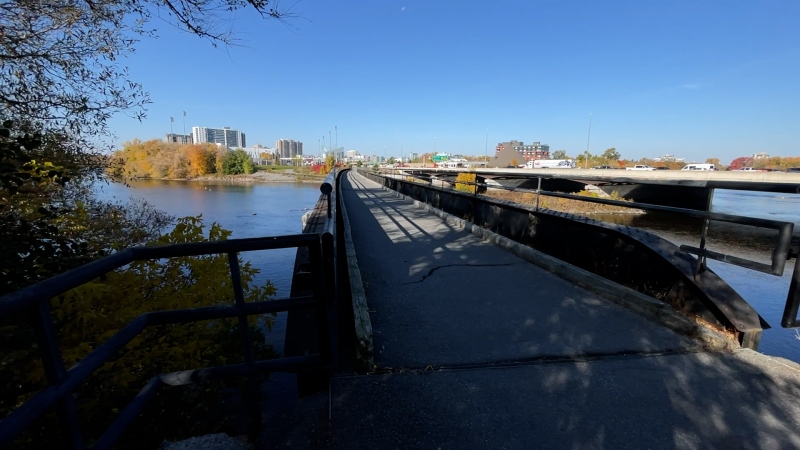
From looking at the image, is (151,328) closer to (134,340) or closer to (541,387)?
(134,340)

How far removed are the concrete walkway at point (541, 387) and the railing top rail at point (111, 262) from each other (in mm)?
1151

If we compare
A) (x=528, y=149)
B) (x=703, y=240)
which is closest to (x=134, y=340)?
(x=703, y=240)

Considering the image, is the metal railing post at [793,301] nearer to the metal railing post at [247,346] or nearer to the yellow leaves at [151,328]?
the metal railing post at [247,346]

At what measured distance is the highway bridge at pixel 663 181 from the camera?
3.32 meters

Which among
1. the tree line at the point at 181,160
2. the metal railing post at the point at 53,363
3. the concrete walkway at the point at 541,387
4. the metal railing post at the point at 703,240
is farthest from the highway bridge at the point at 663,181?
the tree line at the point at 181,160

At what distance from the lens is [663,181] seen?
13.6ft

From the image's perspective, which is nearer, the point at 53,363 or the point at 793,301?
the point at 53,363

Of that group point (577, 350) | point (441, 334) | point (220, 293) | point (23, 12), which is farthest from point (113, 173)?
point (577, 350)

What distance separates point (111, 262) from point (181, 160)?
374 feet

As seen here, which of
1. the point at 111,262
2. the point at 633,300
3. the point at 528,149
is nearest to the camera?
the point at 111,262

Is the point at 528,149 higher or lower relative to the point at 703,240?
higher

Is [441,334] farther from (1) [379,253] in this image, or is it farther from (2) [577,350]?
(1) [379,253]

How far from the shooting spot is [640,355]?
3.11 metres

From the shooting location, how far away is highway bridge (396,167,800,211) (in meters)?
3.32
